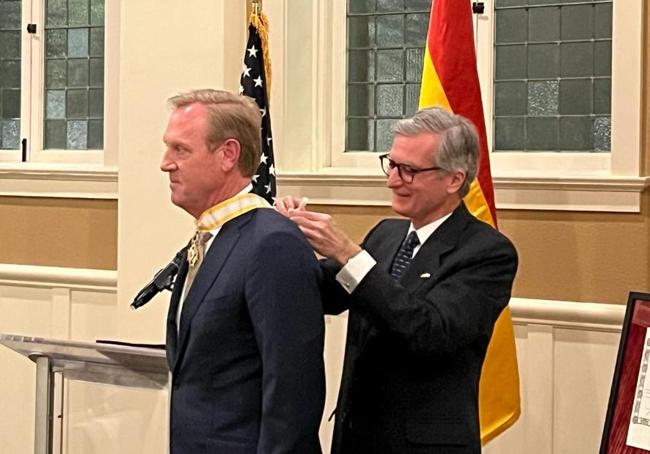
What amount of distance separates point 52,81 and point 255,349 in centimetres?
350

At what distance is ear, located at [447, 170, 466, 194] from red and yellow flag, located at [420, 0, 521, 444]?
1074 mm

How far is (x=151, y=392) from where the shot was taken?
303 cm

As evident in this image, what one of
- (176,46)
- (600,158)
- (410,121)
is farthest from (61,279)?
(410,121)

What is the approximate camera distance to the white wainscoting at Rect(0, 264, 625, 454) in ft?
10.5

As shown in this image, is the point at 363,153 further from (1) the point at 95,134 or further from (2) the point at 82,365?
(2) the point at 82,365

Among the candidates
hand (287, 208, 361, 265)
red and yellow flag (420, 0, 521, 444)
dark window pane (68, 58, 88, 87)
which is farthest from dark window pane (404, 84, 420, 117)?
hand (287, 208, 361, 265)

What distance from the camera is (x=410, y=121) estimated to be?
2.71 m

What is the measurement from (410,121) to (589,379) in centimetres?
171

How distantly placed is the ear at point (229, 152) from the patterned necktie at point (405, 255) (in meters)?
0.48

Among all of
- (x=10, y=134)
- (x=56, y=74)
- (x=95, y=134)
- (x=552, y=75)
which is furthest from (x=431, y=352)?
(x=10, y=134)

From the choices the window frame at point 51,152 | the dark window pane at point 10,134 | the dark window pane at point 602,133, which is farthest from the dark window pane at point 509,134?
the dark window pane at point 10,134

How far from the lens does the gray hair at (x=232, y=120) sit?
2516 mm

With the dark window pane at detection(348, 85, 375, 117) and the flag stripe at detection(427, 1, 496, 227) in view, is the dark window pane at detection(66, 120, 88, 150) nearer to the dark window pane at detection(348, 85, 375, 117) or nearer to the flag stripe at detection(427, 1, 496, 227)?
the dark window pane at detection(348, 85, 375, 117)

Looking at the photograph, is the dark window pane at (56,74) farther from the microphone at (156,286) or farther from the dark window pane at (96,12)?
the microphone at (156,286)
